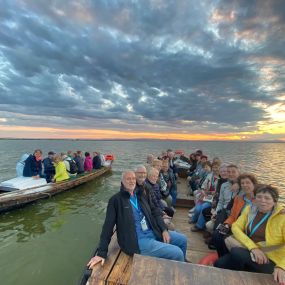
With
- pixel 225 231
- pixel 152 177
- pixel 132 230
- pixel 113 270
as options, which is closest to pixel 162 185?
pixel 152 177

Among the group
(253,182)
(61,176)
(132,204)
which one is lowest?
(61,176)

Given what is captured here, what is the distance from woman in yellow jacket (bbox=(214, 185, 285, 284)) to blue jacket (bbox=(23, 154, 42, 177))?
1018 cm

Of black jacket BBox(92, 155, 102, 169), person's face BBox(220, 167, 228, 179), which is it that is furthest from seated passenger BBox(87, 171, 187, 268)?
black jacket BBox(92, 155, 102, 169)

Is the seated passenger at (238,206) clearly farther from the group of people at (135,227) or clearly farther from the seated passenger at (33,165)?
the seated passenger at (33,165)

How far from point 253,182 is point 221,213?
96cm

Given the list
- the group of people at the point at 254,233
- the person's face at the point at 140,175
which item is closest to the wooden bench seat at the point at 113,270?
the person's face at the point at 140,175

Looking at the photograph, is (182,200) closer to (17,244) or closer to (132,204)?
(132,204)

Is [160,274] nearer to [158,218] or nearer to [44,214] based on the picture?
[158,218]

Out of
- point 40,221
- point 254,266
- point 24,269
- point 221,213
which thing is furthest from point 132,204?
point 40,221

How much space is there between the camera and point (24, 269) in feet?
18.1

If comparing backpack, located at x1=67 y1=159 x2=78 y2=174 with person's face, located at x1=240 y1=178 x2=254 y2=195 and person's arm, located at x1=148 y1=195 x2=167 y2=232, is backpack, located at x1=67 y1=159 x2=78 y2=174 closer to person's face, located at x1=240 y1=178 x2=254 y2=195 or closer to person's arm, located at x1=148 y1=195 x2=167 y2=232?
person's arm, located at x1=148 y1=195 x2=167 y2=232

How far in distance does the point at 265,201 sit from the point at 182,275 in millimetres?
1531

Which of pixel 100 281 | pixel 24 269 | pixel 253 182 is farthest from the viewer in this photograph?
pixel 24 269

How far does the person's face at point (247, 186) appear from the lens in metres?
3.85
